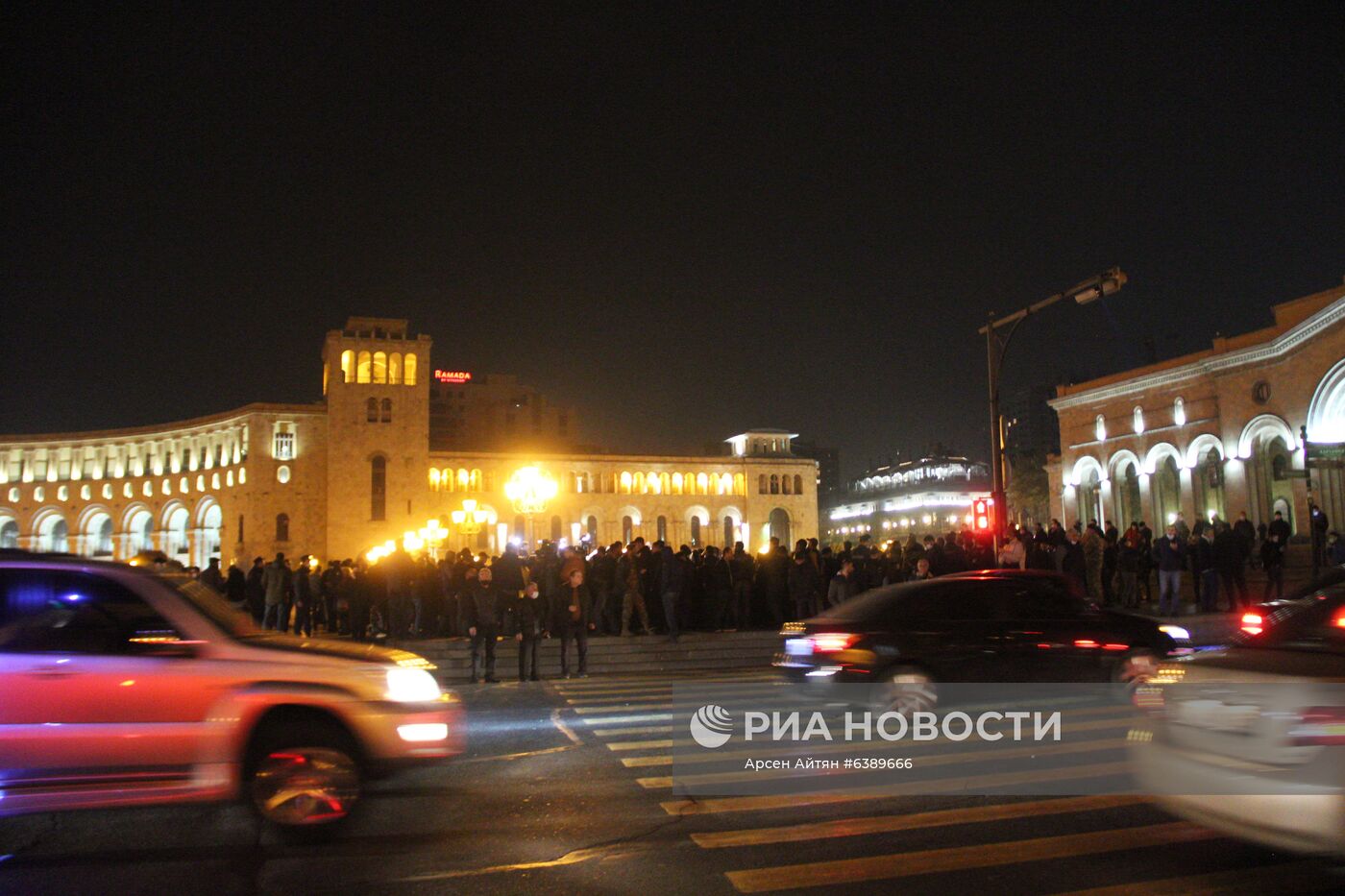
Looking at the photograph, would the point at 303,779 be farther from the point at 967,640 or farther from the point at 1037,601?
the point at 1037,601

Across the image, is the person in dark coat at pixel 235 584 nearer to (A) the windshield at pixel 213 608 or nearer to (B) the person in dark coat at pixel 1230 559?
(A) the windshield at pixel 213 608

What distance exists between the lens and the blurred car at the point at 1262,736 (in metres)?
4.88

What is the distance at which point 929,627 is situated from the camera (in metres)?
9.57

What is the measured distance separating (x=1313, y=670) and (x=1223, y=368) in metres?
38.2

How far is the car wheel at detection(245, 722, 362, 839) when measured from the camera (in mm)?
6266

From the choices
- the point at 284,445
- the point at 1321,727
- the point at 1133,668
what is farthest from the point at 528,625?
the point at 284,445

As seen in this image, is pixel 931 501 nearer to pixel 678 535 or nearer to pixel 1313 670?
pixel 678 535

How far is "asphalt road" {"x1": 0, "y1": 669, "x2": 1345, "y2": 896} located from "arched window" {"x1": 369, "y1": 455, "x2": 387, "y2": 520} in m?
68.7

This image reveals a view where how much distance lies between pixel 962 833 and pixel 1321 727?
2110mm

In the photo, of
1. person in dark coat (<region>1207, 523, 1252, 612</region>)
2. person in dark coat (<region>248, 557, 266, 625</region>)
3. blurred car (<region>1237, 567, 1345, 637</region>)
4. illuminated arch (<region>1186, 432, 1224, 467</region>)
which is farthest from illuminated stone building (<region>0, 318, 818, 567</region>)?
blurred car (<region>1237, 567, 1345, 637</region>)

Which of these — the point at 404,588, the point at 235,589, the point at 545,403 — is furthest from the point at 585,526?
the point at 404,588

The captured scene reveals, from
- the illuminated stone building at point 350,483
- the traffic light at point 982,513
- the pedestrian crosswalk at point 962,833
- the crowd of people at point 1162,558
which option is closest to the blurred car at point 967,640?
the pedestrian crosswalk at point 962,833

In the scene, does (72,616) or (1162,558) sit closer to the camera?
(72,616)

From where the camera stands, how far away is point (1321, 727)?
16.1 ft
